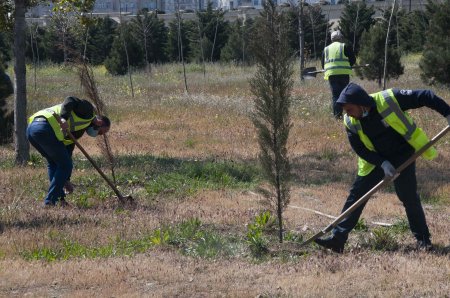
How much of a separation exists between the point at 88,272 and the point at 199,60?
1389 inches

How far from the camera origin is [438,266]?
256 inches

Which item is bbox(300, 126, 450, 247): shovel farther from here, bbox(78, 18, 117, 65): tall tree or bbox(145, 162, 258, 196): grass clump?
bbox(78, 18, 117, 65): tall tree

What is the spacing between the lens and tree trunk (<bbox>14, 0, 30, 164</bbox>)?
41.1ft

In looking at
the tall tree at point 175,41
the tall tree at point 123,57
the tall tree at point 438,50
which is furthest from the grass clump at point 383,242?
the tall tree at point 175,41

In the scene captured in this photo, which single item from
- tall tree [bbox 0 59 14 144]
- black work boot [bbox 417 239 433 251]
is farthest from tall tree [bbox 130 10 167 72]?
black work boot [bbox 417 239 433 251]

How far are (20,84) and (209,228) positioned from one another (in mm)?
5752

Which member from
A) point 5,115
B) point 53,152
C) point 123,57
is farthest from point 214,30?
point 53,152

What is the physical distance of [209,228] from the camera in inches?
319

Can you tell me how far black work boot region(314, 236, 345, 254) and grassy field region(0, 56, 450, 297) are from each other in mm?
112

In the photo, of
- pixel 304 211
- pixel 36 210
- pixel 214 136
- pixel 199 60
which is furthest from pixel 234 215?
pixel 199 60

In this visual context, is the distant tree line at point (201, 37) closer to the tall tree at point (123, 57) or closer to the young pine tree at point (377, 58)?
the tall tree at point (123, 57)

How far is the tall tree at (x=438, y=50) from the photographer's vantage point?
68.0ft

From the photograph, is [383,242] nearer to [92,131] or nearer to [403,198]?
[403,198]

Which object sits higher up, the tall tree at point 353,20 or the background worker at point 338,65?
the background worker at point 338,65
